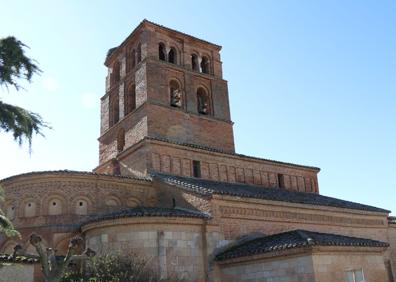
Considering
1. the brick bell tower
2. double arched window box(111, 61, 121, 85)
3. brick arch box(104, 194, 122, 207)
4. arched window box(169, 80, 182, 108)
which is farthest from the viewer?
double arched window box(111, 61, 121, 85)

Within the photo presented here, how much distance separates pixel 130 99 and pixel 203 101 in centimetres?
411

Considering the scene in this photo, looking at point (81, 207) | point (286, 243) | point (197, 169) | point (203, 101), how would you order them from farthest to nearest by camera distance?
point (203, 101) < point (197, 169) < point (81, 207) < point (286, 243)

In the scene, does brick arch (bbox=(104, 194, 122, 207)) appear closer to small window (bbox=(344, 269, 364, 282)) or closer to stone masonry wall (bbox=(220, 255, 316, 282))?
stone masonry wall (bbox=(220, 255, 316, 282))

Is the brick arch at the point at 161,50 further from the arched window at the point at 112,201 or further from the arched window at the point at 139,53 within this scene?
the arched window at the point at 112,201

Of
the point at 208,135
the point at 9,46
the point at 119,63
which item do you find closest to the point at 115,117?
the point at 119,63

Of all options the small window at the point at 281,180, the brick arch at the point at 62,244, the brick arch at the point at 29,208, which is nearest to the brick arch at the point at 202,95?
the small window at the point at 281,180

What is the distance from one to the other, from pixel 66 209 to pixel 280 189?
11.5 m

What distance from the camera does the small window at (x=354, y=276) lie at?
569 inches

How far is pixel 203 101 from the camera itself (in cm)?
2572

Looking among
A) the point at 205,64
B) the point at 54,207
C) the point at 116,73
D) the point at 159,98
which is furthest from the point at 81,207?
the point at 205,64

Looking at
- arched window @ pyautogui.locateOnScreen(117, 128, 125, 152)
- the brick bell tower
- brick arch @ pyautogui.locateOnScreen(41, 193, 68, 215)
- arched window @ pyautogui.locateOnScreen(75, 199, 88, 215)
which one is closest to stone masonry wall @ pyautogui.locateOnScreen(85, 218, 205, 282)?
arched window @ pyautogui.locateOnScreen(75, 199, 88, 215)

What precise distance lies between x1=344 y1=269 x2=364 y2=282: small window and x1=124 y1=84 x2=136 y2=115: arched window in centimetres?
1394

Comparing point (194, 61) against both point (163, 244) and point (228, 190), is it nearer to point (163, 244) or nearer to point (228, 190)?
point (228, 190)

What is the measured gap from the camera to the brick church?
1503 cm
